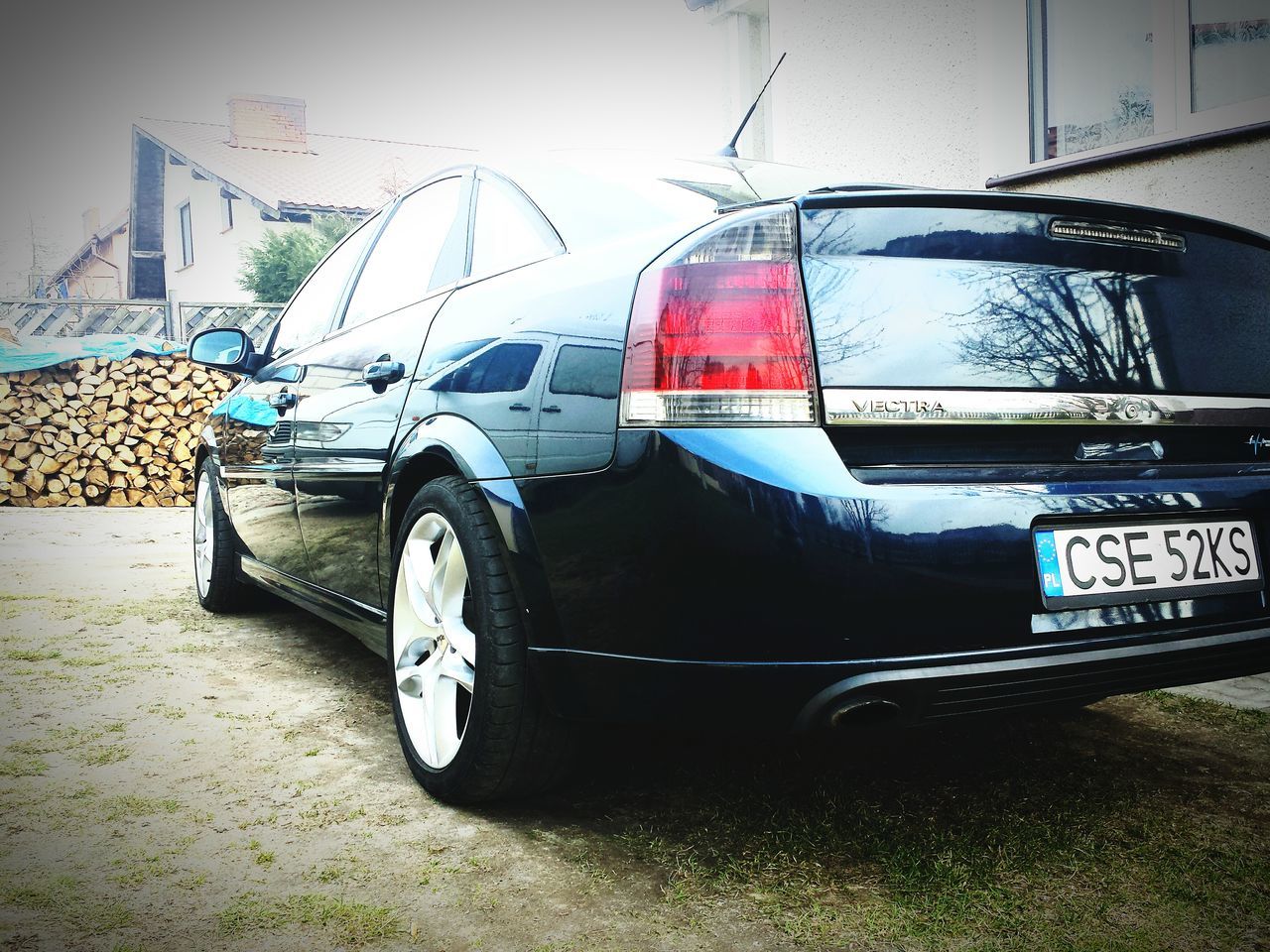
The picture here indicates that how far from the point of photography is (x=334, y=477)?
2863mm

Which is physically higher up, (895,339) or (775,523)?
(895,339)

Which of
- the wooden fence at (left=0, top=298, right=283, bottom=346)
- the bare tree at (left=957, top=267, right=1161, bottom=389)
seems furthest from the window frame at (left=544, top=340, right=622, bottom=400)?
the wooden fence at (left=0, top=298, right=283, bottom=346)

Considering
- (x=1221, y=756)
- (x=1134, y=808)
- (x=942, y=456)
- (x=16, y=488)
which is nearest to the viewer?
(x=942, y=456)

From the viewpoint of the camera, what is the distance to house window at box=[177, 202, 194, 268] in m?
26.9

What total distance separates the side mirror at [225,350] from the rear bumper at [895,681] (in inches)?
102

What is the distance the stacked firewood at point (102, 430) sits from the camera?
10117 millimetres

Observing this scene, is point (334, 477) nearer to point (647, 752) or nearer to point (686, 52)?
point (647, 752)

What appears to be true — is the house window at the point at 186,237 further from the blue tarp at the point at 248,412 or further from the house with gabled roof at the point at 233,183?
the blue tarp at the point at 248,412

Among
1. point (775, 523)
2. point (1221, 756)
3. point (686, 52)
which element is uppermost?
point (686, 52)

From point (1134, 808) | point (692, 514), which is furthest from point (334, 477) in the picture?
point (1134, 808)

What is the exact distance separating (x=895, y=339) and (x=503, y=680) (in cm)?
96

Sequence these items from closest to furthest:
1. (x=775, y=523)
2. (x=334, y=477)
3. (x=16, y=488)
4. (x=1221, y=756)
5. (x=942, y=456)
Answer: (x=775, y=523) → (x=942, y=456) → (x=1221, y=756) → (x=334, y=477) → (x=16, y=488)

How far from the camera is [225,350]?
3.89 metres

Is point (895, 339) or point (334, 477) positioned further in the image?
point (334, 477)
